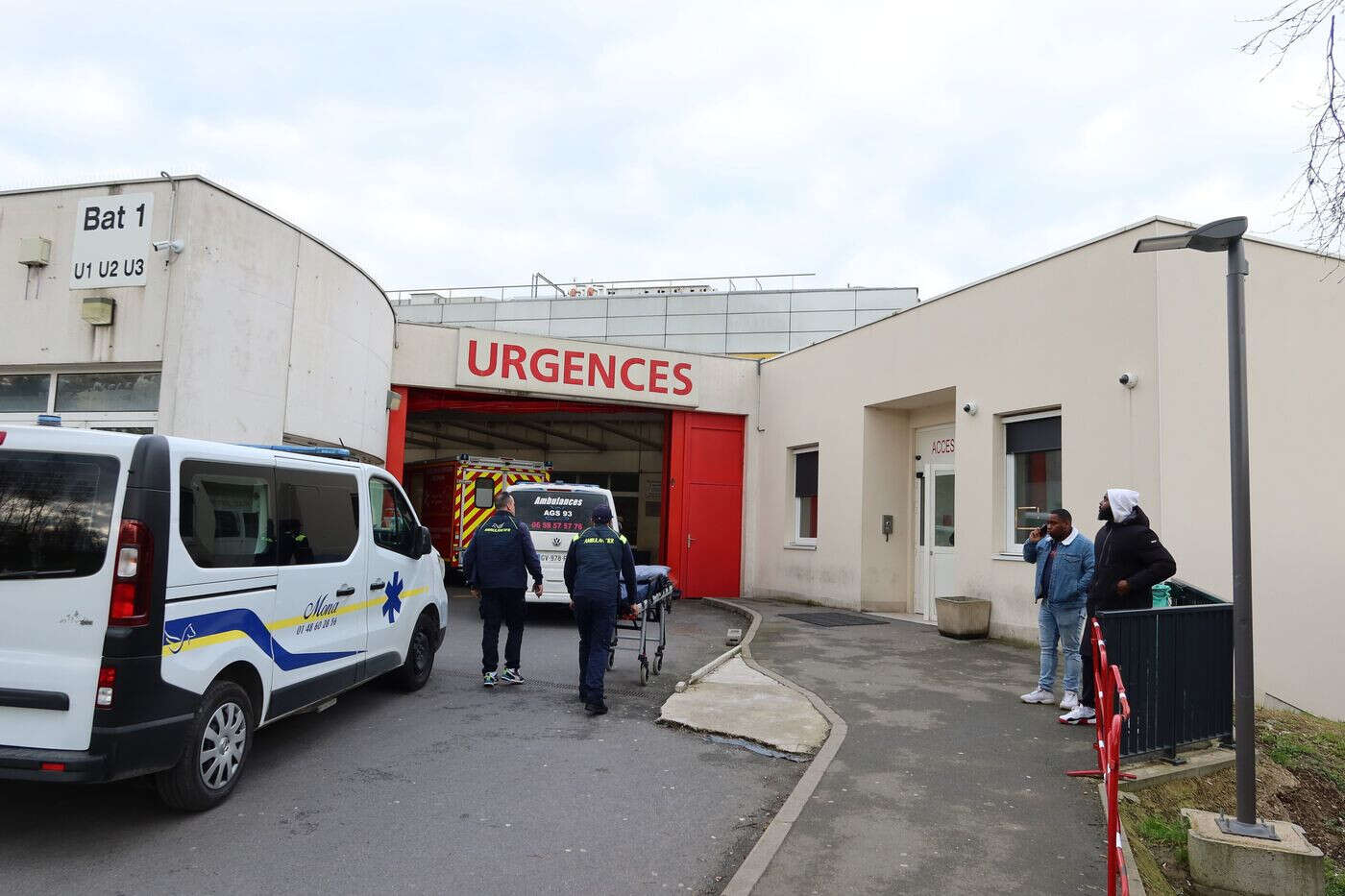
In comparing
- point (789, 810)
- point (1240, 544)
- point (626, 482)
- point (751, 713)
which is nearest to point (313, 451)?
point (751, 713)

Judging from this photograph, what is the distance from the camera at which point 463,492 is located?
16891 mm

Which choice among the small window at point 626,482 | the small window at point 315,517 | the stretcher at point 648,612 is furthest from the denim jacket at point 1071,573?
the small window at point 626,482

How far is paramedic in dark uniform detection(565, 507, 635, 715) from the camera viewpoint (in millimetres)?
7266

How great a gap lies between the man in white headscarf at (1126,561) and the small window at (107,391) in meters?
9.68

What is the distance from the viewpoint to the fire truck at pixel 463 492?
1686cm

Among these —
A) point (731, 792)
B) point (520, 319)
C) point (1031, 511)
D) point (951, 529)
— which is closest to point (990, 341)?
point (1031, 511)

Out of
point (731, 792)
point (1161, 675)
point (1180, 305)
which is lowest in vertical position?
point (731, 792)

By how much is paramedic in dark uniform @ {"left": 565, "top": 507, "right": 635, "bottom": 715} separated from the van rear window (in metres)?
3.78

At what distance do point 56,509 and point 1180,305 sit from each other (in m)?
9.95

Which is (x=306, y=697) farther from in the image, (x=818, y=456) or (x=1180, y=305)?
(x=818, y=456)

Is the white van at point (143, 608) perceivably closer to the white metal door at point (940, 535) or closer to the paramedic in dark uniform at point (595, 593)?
the paramedic in dark uniform at point (595, 593)

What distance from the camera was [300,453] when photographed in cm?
622

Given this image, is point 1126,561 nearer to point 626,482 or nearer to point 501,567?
point 501,567

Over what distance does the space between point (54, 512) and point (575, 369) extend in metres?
12.5
